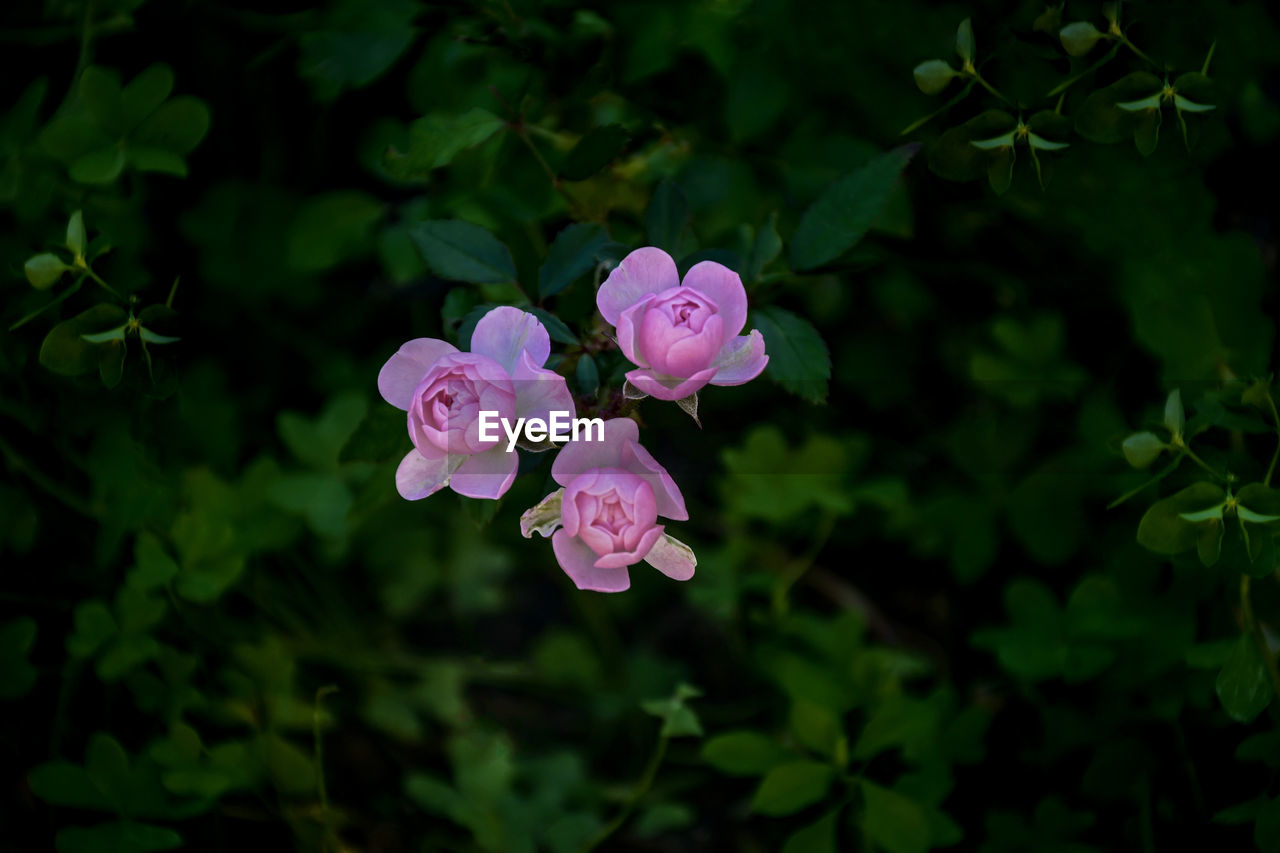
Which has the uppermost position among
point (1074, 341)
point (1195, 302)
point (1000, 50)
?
point (1000, 50)

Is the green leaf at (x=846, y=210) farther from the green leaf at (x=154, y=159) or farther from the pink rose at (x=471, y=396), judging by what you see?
the green leaf at (x=154, y=159)

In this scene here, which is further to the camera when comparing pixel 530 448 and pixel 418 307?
pixel 418 307

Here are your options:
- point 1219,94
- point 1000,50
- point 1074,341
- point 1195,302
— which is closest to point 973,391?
point 1074,341

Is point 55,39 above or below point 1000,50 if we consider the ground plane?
below

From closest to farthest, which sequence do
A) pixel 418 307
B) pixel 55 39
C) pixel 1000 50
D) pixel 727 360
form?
pixel 727 360 → pixel 1000 50 → pixel 55 39 → pixel 418 307

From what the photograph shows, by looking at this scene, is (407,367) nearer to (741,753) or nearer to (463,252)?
(463,252)

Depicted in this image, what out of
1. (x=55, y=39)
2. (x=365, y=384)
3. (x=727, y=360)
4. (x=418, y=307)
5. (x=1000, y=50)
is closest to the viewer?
(x=727, y=360)

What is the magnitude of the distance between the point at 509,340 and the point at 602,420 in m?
0.11

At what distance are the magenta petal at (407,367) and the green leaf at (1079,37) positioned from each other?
70 cm

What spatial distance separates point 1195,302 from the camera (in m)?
1.21

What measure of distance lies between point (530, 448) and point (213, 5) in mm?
1127

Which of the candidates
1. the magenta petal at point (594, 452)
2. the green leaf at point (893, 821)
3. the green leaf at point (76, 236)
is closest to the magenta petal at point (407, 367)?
the magenta petal at point (594, 452)

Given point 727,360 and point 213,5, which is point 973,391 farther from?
point 213,5

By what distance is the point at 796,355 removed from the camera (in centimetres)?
94
